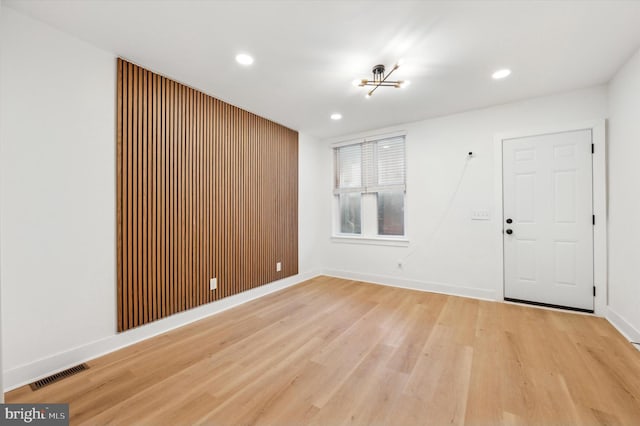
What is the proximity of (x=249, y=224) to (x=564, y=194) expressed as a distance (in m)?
4.00

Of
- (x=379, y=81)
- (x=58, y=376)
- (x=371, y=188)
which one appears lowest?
(x=58, y=376)

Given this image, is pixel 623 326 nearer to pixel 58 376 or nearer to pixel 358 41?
pixel 358 41

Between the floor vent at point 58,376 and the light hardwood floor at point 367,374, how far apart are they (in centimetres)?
6

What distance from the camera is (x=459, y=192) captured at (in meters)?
3.71

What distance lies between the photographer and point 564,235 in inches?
121

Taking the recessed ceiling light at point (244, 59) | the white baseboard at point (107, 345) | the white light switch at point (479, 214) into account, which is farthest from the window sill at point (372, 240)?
the recessed ceiling light at point (244, 59)

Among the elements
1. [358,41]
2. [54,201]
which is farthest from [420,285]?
[54,201]

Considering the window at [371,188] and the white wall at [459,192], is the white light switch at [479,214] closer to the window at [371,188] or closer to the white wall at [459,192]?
the white wall at [459,192]

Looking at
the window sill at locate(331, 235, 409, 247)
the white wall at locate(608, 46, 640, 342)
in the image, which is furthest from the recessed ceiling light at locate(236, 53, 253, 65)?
the white wall at locate(608, 46, 640, 342)

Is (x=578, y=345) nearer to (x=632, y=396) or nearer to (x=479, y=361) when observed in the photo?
(x=632, y=396)

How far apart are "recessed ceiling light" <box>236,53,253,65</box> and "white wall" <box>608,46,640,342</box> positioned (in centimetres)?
349

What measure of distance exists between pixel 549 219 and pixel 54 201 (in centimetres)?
504

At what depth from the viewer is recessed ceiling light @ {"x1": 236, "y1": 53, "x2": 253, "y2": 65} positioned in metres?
2.32

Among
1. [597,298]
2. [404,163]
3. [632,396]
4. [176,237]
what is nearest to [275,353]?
[176,237]
